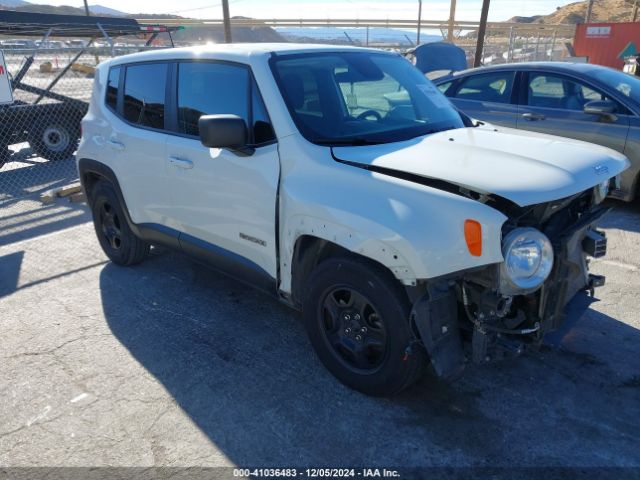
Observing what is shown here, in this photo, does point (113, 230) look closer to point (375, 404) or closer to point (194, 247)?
point (194, 247)

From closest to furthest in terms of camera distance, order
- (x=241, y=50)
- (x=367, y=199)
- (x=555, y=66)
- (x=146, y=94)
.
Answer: (x=367, y=199), (x=241, y=50), (x=146, y=94), (x=555, y=66)

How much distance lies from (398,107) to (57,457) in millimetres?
2900

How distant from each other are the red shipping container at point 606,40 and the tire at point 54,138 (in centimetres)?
1801

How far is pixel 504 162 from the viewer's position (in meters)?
2.69

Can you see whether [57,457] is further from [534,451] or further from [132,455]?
[534,451]

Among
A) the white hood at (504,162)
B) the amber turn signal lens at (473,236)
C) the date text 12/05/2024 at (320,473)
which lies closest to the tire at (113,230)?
the white hood at (504,162)

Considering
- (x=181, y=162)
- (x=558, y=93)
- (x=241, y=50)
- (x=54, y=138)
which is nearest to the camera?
(x=241, y=50)

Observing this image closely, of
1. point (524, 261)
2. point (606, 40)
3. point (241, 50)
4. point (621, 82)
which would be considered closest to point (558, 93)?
point (621, 82)

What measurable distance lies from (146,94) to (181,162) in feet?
2.82

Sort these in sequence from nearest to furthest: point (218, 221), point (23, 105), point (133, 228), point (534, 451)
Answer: point (534, 451) < point (218, 221) < point (133, 228) < point (23, 105)

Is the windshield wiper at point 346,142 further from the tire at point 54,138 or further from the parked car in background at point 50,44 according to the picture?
the tire at point 54,138

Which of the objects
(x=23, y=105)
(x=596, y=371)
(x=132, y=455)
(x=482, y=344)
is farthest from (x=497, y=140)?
(x=23, y=105)

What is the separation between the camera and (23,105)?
9.64 metres

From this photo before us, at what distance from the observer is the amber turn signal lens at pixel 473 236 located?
2344 millimetres
